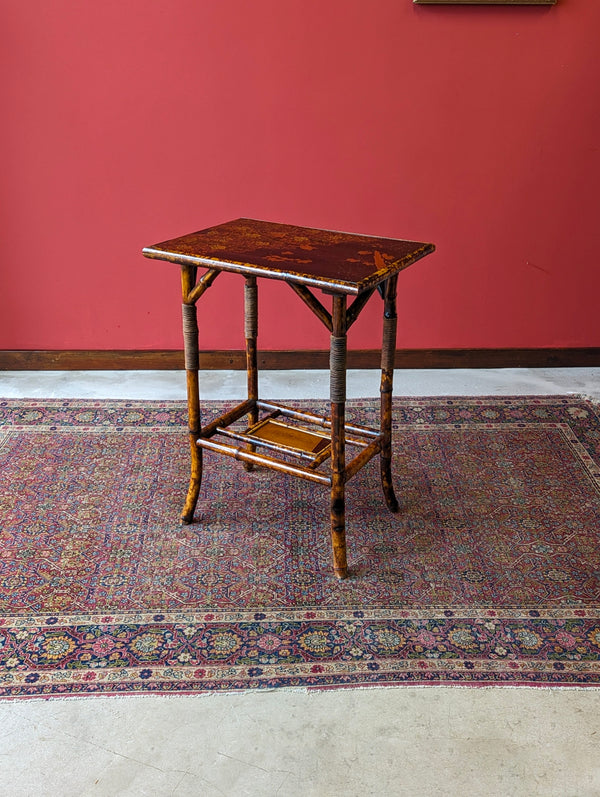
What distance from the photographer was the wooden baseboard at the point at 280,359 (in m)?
4.15

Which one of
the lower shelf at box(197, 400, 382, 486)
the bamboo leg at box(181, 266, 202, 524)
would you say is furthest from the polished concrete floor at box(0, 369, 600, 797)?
the bamboo leg at box(181, 266, 202, 524)

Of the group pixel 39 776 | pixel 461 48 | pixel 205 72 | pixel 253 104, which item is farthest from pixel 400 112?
pixel 39 776

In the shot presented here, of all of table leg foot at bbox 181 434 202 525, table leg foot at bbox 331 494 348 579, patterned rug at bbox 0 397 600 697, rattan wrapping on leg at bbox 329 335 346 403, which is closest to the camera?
patterned rug at bbox 0 397 600 697

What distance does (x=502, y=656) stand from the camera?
230 centimetres

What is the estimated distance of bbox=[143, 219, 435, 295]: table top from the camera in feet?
7.53

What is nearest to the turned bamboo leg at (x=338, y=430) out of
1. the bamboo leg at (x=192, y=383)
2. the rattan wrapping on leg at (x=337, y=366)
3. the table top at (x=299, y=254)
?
the rattan wrapping on leg at (x=337, y=366)

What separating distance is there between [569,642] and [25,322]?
2.96 metres

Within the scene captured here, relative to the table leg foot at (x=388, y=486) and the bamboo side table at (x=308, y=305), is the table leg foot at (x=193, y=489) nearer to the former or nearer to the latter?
the bamboo side table at (x=308, y=305)

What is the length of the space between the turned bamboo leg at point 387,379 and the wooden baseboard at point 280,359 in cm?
132

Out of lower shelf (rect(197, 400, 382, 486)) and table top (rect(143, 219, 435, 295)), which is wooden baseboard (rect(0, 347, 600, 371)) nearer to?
lower shelf (rect(197, 400, 382, 486))

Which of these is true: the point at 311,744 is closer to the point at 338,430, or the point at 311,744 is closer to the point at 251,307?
the point at 338,430

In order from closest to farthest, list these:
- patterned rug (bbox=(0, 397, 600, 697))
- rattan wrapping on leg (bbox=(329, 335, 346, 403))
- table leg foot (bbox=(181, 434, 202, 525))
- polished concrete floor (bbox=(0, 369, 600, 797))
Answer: polished concrete floor (bbox=(0, 369, 600, 797)) < patterned rug (bbox=(0, 397, 600, 697)) < rattan wrapping on leg (bbox=(329, 335, 346, 403)) < table leg foot (bbox=(181, 434, 202, 525))

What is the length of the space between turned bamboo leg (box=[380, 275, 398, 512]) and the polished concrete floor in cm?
88

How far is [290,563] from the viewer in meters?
2.70
